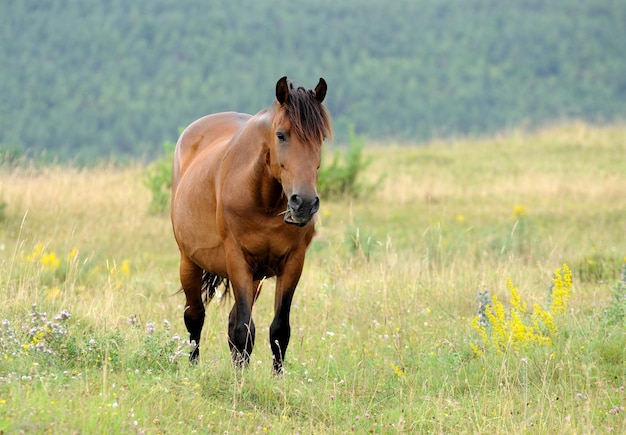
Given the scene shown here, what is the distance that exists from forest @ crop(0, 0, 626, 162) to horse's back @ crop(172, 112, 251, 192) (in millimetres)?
32393

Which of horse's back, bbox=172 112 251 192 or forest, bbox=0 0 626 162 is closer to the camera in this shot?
A: horse's back, bbox=172 112 251 192

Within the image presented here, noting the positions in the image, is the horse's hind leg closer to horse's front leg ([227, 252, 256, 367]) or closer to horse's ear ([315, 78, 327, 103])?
horse's front leg ([227, 252, 256, 367])

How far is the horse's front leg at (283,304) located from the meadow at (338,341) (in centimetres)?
19

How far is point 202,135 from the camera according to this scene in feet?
25.0

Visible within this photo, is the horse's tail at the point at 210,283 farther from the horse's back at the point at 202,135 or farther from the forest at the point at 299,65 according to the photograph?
the forest at the point at 299,65

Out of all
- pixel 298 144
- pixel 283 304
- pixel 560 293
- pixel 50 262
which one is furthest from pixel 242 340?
pixel 50 262

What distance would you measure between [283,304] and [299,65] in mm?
52615

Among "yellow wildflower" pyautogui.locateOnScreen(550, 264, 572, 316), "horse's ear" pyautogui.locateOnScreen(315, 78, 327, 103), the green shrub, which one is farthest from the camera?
the green shrub

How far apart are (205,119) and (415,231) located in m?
6.34

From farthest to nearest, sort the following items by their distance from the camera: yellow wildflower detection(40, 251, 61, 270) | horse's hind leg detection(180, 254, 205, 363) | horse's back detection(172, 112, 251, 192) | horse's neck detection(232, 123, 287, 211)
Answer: yellow wildflower detection(40, 251, 61, 270), horse's back detection(172, 112, 251, 192), horse's hind leg detection(180, 254, 205, 363), horse's neck detection(232, 123, 287, 211)

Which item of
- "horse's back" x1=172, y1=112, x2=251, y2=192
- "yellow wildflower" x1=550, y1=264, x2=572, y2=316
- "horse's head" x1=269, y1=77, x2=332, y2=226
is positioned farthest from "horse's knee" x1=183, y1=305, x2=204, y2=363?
"yellow wildflower" x1=550, y1=264, x2=572, y2=316

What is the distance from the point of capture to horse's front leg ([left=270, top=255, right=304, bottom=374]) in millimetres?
5996

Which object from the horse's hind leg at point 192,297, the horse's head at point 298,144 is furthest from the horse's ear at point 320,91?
the horse's hind leg at point 192,297

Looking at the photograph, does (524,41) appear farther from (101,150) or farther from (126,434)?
(126,434)
